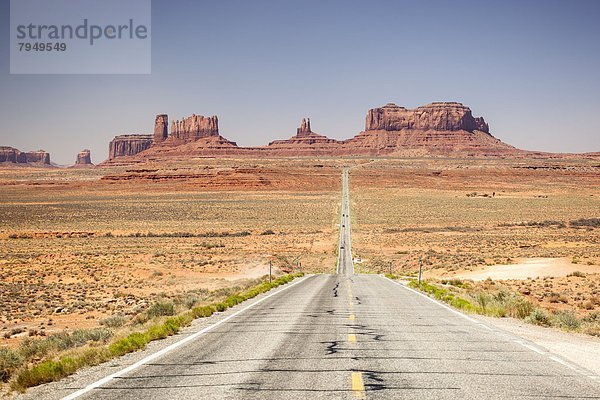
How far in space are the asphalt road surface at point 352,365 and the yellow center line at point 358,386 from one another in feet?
0.04

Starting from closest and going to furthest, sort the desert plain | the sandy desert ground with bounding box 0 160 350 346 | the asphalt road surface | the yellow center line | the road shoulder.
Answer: the yellow center line, the asphalt road surface, the road shoulder, the sandy desert ground with bounding box 0 160 350 346, the desert plain

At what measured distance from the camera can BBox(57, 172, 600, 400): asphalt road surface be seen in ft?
23.0

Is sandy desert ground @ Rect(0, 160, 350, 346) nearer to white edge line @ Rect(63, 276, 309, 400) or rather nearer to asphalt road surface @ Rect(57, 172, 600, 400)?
white edge line @ Rect(63, 276, 309, 400)

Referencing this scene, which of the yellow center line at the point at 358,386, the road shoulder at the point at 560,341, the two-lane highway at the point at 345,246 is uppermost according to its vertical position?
the yellow center line at the point at 358,386

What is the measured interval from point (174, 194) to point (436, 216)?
69.3 metres

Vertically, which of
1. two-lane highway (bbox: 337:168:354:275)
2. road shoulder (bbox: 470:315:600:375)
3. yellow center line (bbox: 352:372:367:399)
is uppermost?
yellow center line (bbox: 352:372:367:399)

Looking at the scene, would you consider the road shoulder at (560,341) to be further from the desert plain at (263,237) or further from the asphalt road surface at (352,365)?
the desert plain at (263,237)

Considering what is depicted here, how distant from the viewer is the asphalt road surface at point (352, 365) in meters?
7.00

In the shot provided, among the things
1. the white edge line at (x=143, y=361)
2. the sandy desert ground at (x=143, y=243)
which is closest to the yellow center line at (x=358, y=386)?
the white edge line at (x=143, y=361)

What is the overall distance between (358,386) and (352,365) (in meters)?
1.32

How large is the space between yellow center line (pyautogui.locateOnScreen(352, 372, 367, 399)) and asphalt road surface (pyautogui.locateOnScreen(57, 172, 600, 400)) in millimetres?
13

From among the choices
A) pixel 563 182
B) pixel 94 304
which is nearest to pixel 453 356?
pixel 94 304

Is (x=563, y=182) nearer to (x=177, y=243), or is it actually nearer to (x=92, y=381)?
(x=177, y=243)

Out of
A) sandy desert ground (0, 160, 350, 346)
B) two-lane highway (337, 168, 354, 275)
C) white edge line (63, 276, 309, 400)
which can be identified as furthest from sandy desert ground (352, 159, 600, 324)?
white edge line (63, 276, 309, 400)
